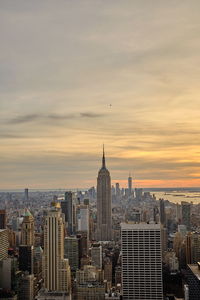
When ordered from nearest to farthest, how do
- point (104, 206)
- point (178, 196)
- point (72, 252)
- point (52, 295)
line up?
point (52, 295)
point (72, 252)
point (178, 196)
point (104, 206)

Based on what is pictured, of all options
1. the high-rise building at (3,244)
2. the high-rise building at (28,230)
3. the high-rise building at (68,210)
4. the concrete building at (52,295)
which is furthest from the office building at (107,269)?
the high-rise building at (68,210)

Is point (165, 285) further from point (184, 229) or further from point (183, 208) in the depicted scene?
point (183, 208)

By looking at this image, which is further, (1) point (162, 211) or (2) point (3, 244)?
(1) point (162, 211)

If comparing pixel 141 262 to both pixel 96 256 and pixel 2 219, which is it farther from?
pixel 2 219

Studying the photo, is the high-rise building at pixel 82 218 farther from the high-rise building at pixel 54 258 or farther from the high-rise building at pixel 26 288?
the high-rise building at pixel 26 288

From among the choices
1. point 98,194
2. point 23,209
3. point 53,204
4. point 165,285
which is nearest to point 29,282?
point 165,285

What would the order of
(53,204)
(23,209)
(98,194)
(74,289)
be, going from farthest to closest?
1. (98,194)
2. (23,209)
3. (53,204)
4. (74,289)

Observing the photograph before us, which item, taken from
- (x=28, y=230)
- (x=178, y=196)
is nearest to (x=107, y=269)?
(x=28, y=230)
